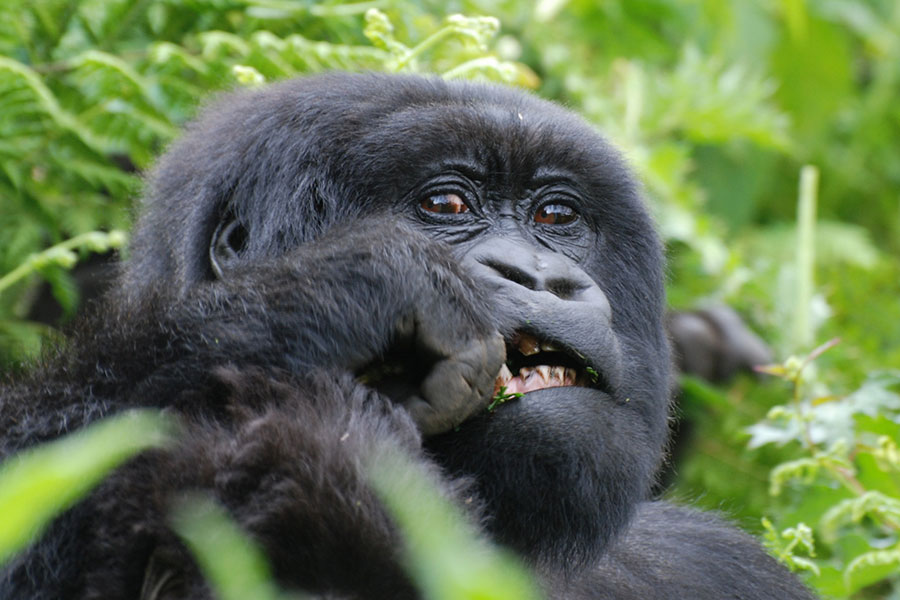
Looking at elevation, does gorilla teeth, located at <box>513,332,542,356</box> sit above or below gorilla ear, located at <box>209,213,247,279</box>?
above

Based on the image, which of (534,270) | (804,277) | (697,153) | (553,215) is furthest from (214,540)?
(697,153)

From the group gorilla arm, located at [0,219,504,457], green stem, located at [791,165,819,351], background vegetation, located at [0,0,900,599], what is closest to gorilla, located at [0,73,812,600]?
gorilla arm, located at [0,219,504,457]

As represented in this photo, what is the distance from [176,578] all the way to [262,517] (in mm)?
160

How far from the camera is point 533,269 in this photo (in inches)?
82.2

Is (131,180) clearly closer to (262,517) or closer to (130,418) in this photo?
(130,418)

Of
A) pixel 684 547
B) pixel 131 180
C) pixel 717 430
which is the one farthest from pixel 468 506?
pixel 717 430

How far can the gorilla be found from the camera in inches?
66.2

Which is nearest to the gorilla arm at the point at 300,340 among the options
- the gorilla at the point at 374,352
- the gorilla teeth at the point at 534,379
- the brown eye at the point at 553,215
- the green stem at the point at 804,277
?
the gorilla at the point at 374,352

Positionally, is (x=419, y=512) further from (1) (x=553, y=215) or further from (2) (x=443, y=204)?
(1) (x=553, y=215)

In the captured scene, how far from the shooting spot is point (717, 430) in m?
4.79

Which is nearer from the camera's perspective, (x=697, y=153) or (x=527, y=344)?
(x=527, y=344)

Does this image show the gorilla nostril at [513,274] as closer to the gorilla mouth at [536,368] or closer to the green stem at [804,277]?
the gorilla mouth at [536,368]

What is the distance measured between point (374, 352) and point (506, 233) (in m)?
0.47

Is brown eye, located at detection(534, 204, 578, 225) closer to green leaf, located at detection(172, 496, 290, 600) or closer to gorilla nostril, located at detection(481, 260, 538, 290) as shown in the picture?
gorilla nostril, located at detection(481, 260, 538, 290)
